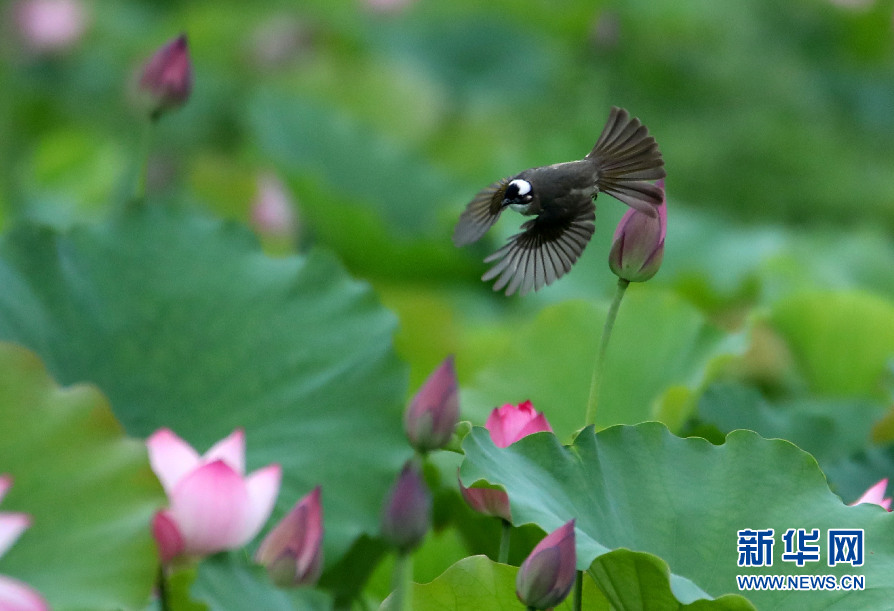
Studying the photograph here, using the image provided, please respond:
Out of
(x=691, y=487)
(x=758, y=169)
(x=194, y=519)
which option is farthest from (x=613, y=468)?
(x=758, y=169)

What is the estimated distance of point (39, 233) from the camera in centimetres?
72

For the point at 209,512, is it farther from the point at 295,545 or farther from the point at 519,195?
the point at 519,195

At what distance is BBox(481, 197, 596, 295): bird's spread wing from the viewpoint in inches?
20.2

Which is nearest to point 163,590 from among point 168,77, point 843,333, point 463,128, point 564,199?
point 564,199

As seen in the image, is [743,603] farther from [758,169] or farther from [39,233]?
[758,169]

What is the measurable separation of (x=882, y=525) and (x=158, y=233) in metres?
0.49

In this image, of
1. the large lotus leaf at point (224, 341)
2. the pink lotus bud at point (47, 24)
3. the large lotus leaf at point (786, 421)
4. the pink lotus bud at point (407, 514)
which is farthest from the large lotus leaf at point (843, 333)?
the pink lotus bud at point (47, 24)

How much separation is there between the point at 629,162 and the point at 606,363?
362 millimetres

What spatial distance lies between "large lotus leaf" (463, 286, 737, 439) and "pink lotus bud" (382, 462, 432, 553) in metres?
0.34

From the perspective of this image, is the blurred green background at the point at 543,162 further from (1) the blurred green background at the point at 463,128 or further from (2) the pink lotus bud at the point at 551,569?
(2) the pink lotus bud at the point at 551,569

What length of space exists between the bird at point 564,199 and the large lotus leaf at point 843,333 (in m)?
0.55

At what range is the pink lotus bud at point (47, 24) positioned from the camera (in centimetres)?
232

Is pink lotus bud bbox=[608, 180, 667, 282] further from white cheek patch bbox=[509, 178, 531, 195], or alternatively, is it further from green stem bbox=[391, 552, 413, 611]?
green stem bbox=[391, 552, 413, 611]

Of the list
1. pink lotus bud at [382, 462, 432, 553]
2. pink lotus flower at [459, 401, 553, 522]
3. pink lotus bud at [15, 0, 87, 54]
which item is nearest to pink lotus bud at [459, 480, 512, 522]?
pink lotus flower at [459, 401, 553, 522]
